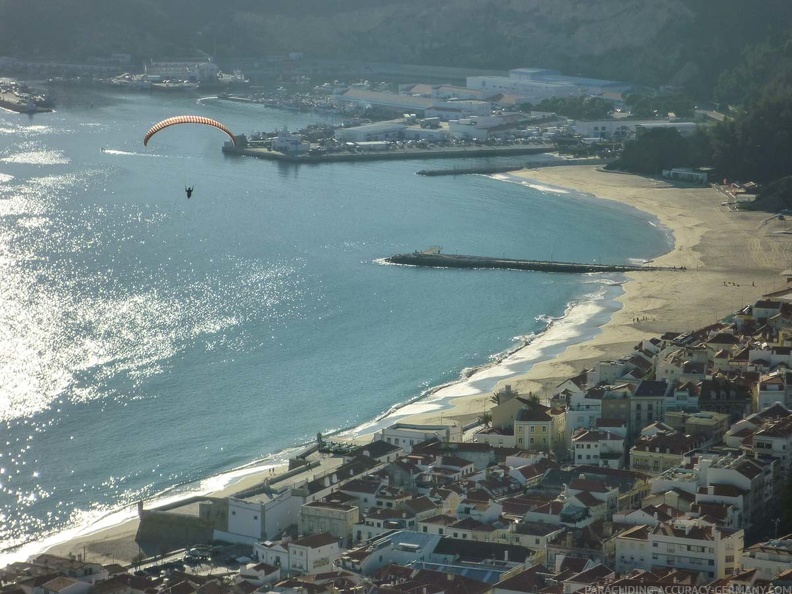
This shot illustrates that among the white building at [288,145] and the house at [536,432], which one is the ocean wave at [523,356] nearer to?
the house at [536,432]

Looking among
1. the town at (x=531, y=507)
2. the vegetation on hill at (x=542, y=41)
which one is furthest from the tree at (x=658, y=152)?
the town at (x=531, y=507)

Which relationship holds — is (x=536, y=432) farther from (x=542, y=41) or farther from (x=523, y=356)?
(x=542, y=41)

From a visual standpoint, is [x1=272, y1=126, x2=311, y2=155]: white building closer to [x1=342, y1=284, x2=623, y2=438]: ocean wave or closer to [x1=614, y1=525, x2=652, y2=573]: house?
[x1=342, y1=284, x2=623, y2=438]: ocean wave

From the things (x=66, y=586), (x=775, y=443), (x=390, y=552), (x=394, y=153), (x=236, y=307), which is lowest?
(x=66, y=586)

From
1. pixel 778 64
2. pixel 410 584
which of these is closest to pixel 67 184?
pixel 778 64

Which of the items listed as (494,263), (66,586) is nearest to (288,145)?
(494,263)
